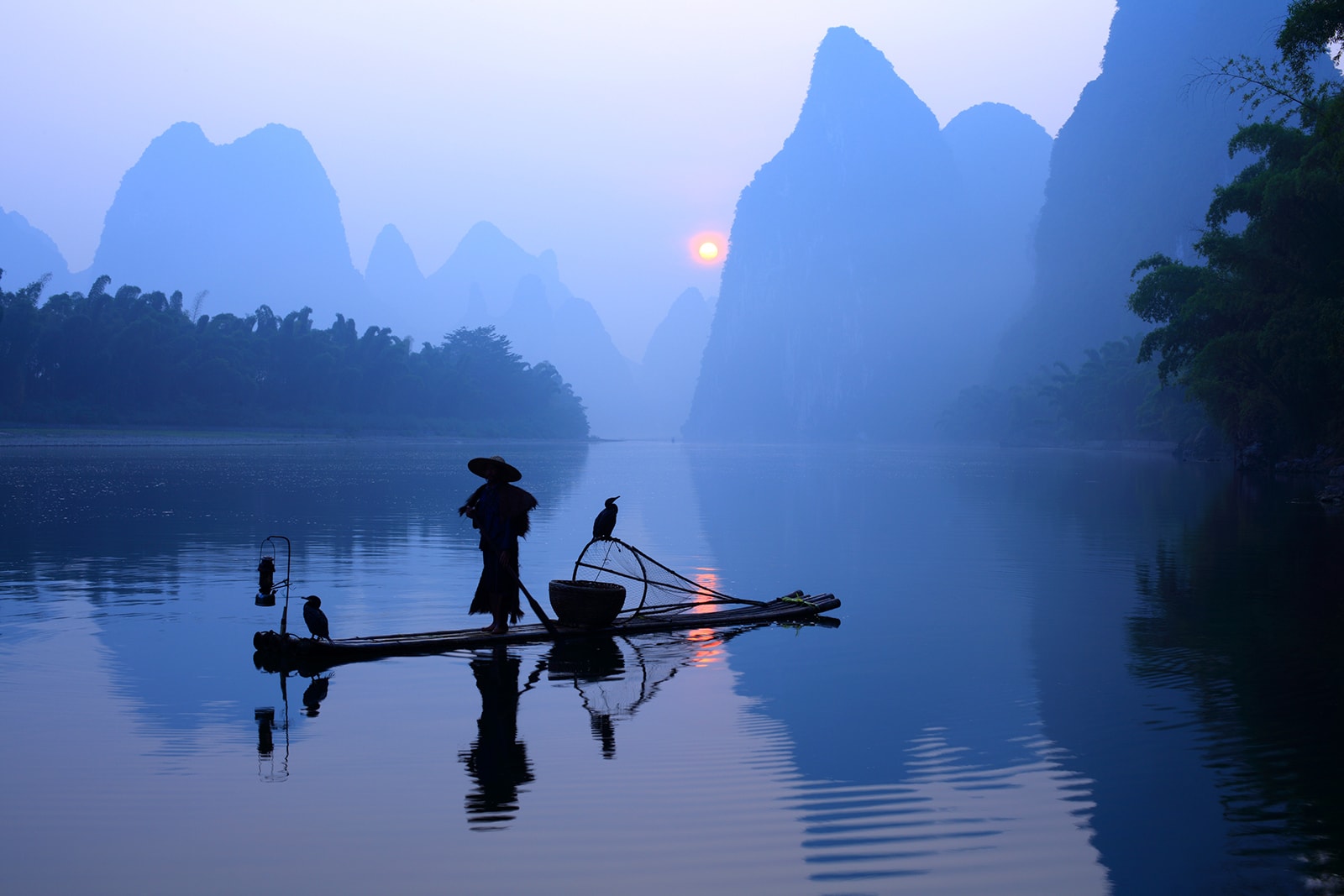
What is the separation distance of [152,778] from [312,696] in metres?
2.39

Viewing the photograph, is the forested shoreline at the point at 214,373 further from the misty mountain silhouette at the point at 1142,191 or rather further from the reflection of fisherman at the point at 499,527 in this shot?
the misty mountain silhouette at the point at 1142,191

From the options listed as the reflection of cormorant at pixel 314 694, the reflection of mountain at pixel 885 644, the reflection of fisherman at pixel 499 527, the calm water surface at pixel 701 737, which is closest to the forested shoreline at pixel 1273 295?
Result: the reflection of mountain at pixel 885 644

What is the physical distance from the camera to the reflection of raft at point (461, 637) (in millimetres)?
10492

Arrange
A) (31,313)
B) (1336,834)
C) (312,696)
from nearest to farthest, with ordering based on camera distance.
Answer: (1336,834) < (312,696) < (31,313)

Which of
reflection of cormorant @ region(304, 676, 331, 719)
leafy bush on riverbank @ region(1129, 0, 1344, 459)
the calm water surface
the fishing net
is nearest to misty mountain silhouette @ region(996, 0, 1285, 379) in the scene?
leafy bush on riverbank @ region(1129, 0, 1344, 459)

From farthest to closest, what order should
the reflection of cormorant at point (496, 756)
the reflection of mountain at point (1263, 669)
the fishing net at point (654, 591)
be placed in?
1. the fishing net at point (654, 591)
2. the reflection of cormorant at point (496, 756)
3. the reflection of mountain at point (1263, 669)

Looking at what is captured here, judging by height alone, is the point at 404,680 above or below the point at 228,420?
below

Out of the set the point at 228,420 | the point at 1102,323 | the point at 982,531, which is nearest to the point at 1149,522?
the point at 982,531

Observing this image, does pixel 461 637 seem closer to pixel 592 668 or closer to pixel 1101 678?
pixel 592 668

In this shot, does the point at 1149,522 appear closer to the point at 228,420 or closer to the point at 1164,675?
the point at 1164,675

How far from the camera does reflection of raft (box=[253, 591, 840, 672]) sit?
10492mm

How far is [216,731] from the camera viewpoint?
8289 millimetres

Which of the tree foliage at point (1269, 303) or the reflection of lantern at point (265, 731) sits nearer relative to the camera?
the reflection of lantern at point (265, 731)

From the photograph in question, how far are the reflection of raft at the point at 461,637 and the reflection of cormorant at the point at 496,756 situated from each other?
2.42 feet
